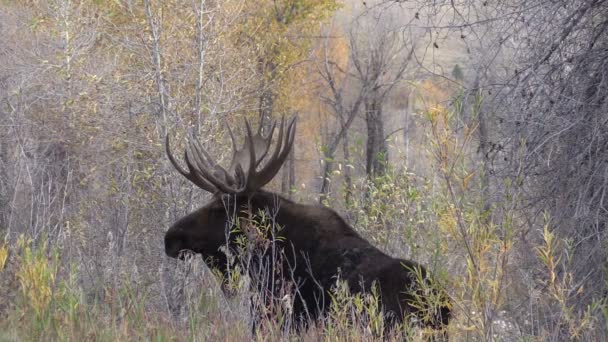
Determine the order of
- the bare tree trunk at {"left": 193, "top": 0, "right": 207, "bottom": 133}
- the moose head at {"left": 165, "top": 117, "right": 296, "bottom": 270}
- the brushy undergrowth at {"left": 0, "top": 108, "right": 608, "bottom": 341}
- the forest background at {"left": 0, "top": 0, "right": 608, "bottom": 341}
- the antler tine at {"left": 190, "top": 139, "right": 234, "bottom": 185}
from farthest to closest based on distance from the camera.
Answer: the bare tree trunk at {"left": 193, "top": 0, "right": 207, "bottom": 133}, the antler tine at {"left": 190, "top": 139, "right": 234, "bottom": 185}, the moose head at {"left": 165, "top": 117, "right": 296, "bottom": 270}, the forest background at {"left": 0, "top": 0, "right": 608, "bottom": 341}, the brushy undergrowth at {"left": 0, "top": 108, "right": 608, "bottom": 341}

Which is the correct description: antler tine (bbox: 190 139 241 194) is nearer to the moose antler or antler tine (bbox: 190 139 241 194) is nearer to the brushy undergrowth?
the moose antler

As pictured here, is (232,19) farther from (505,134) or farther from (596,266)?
(596,266)

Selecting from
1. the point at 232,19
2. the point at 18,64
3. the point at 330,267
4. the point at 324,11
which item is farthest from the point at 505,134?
the point at 324,11

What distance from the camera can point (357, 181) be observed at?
11758 mm

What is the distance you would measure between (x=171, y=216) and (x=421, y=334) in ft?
15.3

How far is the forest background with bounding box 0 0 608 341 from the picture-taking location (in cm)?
517

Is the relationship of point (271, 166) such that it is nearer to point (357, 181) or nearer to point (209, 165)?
point (209, 165)

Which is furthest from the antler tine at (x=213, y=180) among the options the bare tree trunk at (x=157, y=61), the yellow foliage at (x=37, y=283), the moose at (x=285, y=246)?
the yellow foliage at (x=37, y=283)

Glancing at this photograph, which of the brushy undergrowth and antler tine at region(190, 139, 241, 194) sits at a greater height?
antler tine at region(190, 139, 241, 194)

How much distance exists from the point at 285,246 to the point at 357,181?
4.83 m

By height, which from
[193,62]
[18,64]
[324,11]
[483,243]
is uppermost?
[324,11]

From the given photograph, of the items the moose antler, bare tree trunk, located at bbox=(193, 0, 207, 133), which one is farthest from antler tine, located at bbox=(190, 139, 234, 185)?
bare tree trunk, located at bbox=(193, 0, 207, 133)

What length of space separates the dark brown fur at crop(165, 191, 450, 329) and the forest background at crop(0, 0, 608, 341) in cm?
30

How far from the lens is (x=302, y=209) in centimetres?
724
